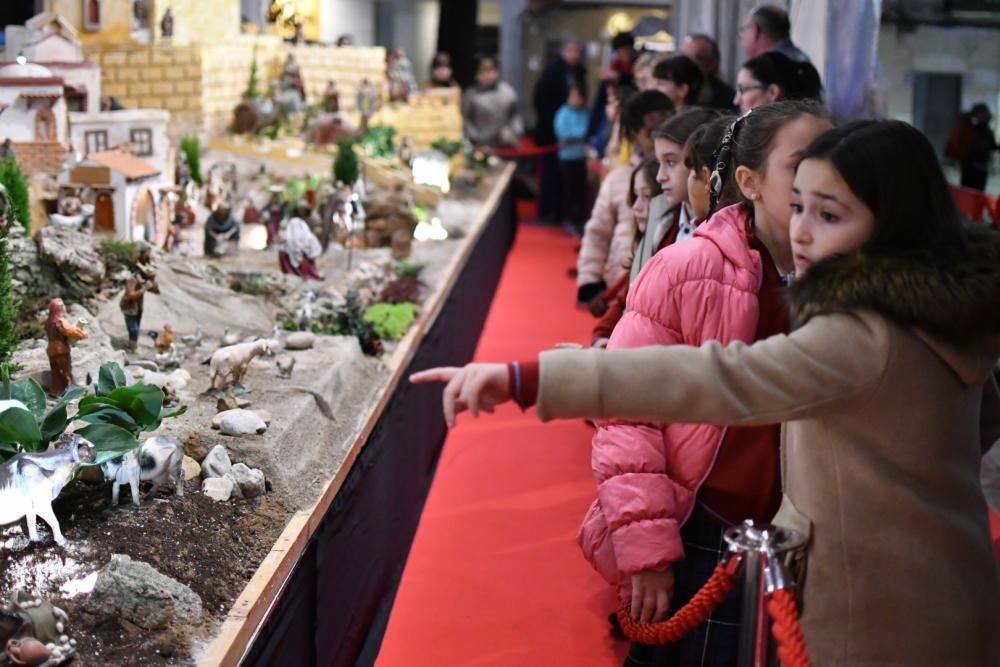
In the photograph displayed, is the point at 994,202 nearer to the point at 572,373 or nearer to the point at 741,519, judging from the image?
the point at 741,519

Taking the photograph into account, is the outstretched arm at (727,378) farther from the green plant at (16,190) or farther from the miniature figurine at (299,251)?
the miniature figurine at (299,251)

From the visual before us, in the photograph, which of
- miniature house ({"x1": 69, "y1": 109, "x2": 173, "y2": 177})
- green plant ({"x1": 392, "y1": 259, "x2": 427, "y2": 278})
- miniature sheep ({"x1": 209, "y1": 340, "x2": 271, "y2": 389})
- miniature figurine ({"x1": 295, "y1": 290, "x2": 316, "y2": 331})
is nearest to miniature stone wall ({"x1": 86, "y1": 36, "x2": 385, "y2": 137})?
miniature house ({"x1": 69, "y1": 109, "x2": 173, "y2": 177})

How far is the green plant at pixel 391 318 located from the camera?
18.3 ft

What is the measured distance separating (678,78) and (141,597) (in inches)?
165

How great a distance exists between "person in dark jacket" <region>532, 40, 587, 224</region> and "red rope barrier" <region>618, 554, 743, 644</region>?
458 inches

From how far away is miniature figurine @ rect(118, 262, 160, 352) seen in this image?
4.34 meters

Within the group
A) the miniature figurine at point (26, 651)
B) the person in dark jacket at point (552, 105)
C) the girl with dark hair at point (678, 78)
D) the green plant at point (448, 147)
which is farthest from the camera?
the person in dark jacket at point (552, 105)

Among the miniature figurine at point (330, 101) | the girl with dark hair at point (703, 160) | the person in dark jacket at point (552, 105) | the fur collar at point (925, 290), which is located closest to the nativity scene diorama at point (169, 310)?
the miniature figurine at point (330, 101)

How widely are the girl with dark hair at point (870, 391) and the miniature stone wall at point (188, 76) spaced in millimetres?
8360

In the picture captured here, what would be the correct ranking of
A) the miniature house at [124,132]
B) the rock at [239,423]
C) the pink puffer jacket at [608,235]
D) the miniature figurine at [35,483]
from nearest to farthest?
the miniature figurine at [35,483] → the rock at [239,423] → the pink puffer jacket at [608,235] → the miniature house at [124,132]

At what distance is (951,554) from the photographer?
1.92m

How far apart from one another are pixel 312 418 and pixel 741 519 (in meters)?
1.95

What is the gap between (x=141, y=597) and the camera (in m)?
2.57

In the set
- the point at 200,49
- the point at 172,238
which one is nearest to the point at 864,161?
the point at 172,238
